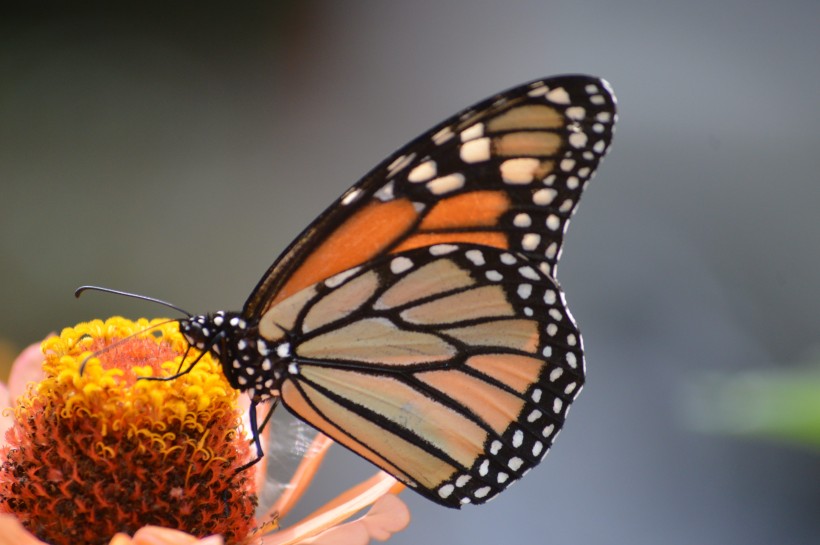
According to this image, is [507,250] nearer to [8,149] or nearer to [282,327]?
[282,327]

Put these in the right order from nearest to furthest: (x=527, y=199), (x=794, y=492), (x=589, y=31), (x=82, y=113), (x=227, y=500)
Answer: (x=227, y=500) → (x=527, y=199) → (x=794, y=492) → (x=589, y=31) → (x=82, y=113)

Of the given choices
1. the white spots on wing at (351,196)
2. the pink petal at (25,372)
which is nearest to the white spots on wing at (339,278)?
the white spots on wing at (351,196)

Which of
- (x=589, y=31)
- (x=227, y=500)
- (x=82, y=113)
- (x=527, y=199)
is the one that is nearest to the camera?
(x=227, y=500)

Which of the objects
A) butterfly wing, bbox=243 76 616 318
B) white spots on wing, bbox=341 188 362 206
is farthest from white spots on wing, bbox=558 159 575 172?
white spots on wing, bbox=341 188 362 206

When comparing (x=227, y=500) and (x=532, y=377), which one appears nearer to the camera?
(x=227, y=500)

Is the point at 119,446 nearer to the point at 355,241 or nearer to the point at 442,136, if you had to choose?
the point at 355,241

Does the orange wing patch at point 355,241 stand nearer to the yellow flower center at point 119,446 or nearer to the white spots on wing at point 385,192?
the white spots on wing at point 385,192

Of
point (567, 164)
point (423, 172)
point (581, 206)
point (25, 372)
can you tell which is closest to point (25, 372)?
point (25, 372)

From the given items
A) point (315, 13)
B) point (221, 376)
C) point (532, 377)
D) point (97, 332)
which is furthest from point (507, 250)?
point (315, 13)
